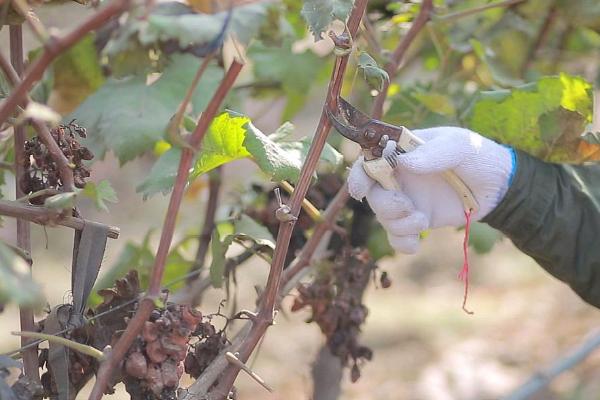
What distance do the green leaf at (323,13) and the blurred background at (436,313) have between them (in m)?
0.83

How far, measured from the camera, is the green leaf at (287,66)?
169 centimetres

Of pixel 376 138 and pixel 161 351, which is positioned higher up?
pixel 376 138

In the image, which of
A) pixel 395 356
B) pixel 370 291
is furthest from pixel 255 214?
pixel 370 291

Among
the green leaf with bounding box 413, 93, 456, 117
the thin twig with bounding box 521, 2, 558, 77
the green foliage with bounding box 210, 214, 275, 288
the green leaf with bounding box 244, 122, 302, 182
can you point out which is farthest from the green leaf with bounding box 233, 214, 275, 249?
the thin twig with bounding box 521, 2, 558, 77

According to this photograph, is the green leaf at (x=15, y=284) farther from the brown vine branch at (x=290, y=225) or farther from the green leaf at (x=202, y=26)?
the brown vine branch at (x=290, y=225)

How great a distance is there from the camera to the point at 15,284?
610 millimetres

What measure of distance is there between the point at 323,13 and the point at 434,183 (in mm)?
435

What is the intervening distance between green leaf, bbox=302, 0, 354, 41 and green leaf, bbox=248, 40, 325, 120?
0.82 metres

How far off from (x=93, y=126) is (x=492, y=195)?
0.54m

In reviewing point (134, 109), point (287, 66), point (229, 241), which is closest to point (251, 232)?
point (229, 241)

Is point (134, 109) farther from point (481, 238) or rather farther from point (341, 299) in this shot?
point (481, 238)

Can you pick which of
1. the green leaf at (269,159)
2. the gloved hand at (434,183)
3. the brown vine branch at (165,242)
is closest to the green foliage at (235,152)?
the green leaf at (269,159)

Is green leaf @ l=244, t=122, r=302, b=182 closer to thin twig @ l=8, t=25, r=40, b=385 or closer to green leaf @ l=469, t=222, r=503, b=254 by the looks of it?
thin twig @ l=8, t=25, r=40, b=385

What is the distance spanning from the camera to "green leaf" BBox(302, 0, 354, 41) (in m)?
0.85
